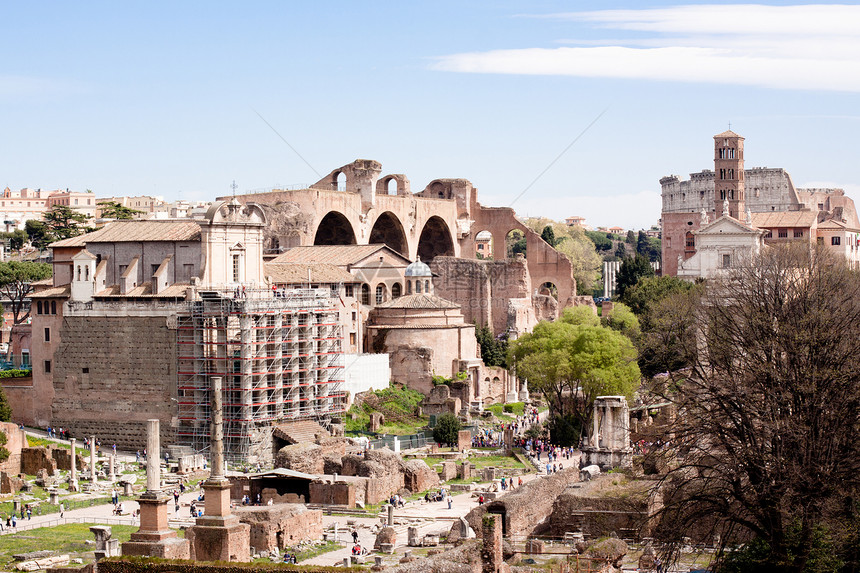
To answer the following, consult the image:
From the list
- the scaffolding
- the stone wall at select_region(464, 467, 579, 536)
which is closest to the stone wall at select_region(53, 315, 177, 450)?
the scaffolding

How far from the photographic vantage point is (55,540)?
34.1m

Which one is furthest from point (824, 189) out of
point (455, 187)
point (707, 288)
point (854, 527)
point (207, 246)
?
point (854, 527)

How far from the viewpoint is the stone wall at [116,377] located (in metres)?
49.2

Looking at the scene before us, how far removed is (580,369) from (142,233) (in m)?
17.9

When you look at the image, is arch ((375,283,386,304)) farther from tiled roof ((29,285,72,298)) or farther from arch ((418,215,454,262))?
arch ((418,215,454,262))

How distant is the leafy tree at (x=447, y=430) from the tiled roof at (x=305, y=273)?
9649 mm

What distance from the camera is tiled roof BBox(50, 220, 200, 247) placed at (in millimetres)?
52406

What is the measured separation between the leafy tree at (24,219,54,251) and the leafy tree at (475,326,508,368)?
38530 millimetres

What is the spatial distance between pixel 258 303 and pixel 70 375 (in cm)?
864

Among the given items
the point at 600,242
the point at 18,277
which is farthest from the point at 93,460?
the point at 600,242

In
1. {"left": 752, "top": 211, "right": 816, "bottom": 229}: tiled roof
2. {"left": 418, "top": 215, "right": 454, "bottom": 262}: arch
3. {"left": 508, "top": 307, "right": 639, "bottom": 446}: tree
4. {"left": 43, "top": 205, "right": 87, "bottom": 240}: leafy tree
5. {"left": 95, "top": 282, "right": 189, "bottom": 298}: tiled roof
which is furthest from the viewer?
{"left": 752, "top": 211, "right": 816, "bottom": 229}: tiled roof

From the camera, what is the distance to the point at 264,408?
47812 millimetres

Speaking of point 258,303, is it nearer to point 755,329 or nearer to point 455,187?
point 755,329

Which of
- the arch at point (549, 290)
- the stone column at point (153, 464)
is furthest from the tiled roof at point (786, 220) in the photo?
the stone column at point (153, 464)
